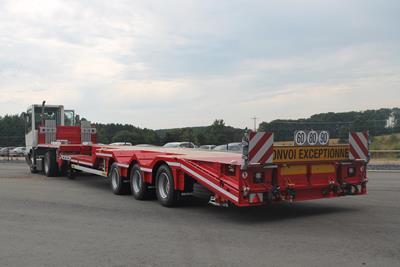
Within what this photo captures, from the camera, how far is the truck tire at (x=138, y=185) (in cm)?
1156

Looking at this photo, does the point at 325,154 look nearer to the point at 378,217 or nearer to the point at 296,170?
the point at 296,170

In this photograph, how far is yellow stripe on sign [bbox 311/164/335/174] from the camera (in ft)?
31.7

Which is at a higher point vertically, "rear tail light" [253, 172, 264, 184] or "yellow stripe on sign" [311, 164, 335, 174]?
"yellow stripe on sign" [311, 164, 335, 174]

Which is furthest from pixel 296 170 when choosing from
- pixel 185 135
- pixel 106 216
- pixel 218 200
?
pixel 185 135

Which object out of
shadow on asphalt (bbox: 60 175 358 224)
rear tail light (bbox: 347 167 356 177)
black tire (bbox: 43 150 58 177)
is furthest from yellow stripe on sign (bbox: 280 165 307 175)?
black tire (bbox: 43 150 58 177)

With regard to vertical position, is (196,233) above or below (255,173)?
below

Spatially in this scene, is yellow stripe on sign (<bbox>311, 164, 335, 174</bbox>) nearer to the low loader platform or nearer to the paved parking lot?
the low loader platform

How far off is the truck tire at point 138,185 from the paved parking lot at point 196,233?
22 cm

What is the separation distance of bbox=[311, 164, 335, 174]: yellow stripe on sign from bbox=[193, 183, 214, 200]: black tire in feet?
6.83

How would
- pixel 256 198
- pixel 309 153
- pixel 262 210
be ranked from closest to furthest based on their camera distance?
pixel 256 198 < pixel 309 153 < pixel 262 210

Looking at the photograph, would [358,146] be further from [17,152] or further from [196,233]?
[17,152]

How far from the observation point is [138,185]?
1191cm

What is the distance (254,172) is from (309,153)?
1.39 metres

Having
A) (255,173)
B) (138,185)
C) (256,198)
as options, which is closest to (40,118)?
(138,185)
